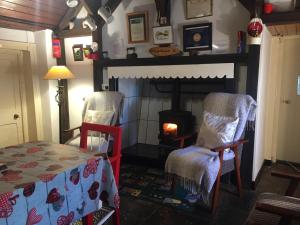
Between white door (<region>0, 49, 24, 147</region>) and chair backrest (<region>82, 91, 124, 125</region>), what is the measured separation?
47.7 inches

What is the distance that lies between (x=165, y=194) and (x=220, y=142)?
0.84 metres

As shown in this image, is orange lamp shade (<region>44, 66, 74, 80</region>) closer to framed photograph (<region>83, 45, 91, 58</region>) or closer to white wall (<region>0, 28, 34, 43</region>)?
framed photograph (<region>83, 45, 91, 58</region>)

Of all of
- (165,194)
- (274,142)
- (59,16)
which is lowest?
(165,194)

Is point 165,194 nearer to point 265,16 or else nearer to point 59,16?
point 265,16

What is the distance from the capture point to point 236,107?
272 centimetres

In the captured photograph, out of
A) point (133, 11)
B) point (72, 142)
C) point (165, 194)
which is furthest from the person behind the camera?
point (133, 11)

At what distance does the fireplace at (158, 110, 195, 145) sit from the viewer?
337 centimetres

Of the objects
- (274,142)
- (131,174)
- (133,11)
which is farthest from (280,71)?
(131,174)

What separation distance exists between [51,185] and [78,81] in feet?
9.51

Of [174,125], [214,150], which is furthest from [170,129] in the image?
[214,150]

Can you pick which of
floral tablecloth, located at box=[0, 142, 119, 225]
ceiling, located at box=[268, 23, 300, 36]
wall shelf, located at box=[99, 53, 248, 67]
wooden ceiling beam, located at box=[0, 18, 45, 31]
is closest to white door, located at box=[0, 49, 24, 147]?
wooden ceiling beam, located at box=[0, 18, 45, 31]

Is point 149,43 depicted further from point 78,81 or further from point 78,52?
point 78,81

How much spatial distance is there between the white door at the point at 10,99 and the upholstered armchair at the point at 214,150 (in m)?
2.70

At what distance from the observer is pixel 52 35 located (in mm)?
3994
